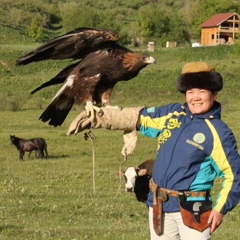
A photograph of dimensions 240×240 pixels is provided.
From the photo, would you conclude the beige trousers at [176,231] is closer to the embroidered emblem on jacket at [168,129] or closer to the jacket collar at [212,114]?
the embroidered emblem on jacket at [168,129]

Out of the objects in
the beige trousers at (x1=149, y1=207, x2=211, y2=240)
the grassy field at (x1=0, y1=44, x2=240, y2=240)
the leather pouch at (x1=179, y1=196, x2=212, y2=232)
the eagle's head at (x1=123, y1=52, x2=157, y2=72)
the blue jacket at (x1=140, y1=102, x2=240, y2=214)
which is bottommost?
the grassy field at (x1=0, y1=44, x2=240, y2=240)

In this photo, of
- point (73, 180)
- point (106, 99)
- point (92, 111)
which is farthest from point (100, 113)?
point (73, 180)

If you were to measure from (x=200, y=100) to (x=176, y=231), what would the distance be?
89 cm

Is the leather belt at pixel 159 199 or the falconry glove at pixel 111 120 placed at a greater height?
the falconry glove at pixel 111 120

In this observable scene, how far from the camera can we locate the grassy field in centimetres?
903

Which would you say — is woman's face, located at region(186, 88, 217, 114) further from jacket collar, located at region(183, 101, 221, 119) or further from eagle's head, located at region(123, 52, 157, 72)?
eagle's head, located at region(123, 52, 157, 72)

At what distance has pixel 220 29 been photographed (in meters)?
70.2

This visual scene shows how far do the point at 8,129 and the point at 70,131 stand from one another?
2287 cm

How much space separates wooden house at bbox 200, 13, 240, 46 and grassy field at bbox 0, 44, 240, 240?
86.6ft

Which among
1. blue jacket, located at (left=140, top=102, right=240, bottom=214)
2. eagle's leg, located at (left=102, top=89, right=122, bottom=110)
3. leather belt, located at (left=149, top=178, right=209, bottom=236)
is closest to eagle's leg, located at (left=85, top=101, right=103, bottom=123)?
eagle's leg, located at (left=102, top=89, right=122, bottom=110)

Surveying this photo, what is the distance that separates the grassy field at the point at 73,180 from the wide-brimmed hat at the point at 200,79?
0.93 m

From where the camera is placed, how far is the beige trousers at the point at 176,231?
4898 millimetres

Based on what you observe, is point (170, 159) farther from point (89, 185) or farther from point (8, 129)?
point (8, 129)

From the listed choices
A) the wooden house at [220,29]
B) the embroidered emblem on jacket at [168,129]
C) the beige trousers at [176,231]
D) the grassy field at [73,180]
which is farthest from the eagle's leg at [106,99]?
the wooden house at [220,29]
